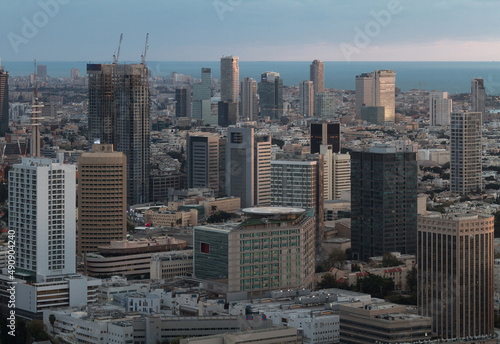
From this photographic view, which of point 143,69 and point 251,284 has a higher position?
point 143,69

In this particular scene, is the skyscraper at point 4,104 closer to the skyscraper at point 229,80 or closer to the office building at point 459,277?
the skyscraper at point 229,80

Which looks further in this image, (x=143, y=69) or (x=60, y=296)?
(x=143, y=69)

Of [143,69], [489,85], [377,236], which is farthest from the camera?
[489,85]

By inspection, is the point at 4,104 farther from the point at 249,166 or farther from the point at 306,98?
the point at 249,166

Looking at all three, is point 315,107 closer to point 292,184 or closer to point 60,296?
point 292,184

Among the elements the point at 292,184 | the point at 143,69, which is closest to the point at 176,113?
the point at 143,69

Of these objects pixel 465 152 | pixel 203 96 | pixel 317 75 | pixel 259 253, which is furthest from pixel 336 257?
pixel 317 75

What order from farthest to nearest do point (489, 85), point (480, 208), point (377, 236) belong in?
point (489, 85) < point (480, 208) < point (377, 236)
